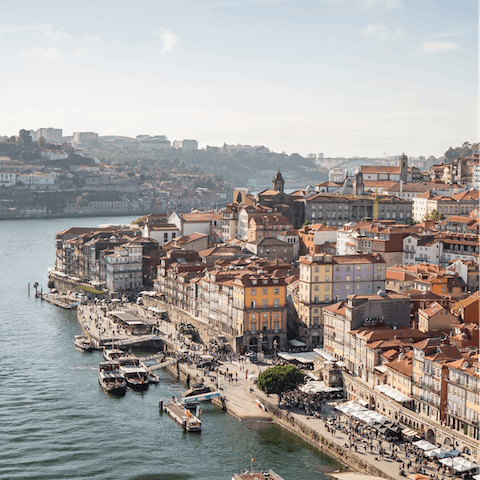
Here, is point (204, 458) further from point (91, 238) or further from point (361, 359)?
point (91, 238)

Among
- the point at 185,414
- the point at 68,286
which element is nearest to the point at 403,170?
the point at 68,286

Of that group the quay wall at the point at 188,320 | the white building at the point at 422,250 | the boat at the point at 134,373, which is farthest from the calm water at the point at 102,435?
Answer: the white building at the point at 422,250

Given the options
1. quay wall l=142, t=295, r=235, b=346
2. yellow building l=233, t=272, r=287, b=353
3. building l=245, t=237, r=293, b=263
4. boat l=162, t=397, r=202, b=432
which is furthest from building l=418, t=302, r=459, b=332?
building l=245, t=237, r=293, b=263

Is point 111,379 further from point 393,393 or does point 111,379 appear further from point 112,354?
point 393,393

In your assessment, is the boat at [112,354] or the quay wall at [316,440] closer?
the quay wall at [316,440]

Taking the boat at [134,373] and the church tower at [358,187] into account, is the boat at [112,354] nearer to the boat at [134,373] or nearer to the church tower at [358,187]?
the boat at [134,373]

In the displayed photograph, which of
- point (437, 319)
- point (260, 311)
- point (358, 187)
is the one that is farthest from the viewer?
point (358, 187)
